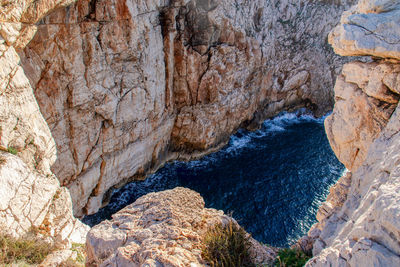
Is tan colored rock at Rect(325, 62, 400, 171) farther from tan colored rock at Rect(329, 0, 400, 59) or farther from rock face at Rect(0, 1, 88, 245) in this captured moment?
rock face at Rect(0, 1, 88, 245)

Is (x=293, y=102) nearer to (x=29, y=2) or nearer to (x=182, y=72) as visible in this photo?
(x=182, y=72)

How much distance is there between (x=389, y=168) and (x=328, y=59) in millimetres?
43793

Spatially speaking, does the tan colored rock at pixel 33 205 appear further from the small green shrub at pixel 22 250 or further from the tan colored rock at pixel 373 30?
the tan colored rock at pixel 373 30

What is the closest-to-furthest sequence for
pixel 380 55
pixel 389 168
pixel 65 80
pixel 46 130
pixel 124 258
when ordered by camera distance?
pixel 389 168, pixel 124 258, pixel 380 55, pixel 46 130, pixel 65 80

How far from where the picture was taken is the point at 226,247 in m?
7.64

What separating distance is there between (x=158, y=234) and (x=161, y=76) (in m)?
22.4

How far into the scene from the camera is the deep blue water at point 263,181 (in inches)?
930

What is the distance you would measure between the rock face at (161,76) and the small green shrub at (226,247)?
15.5 metres

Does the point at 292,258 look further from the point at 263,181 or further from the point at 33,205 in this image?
the point at 263,181

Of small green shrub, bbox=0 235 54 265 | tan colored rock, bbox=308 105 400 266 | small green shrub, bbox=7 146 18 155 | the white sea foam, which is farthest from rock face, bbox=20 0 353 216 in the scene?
tan colored rock, bbox=308 105 400 266

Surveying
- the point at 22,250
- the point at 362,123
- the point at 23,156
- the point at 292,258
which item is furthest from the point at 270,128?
the point at 22,250

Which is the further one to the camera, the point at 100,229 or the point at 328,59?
the point at 328,59

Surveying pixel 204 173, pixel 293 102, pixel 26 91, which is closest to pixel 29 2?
pixel 26 91

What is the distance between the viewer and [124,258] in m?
7.38
